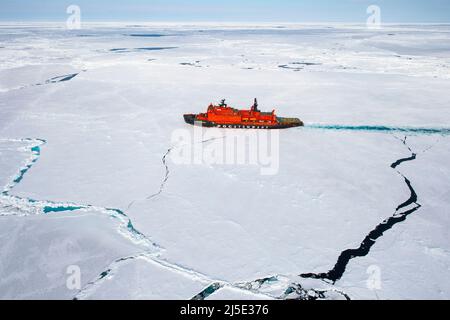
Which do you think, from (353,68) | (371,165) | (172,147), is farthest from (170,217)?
(353,68)
